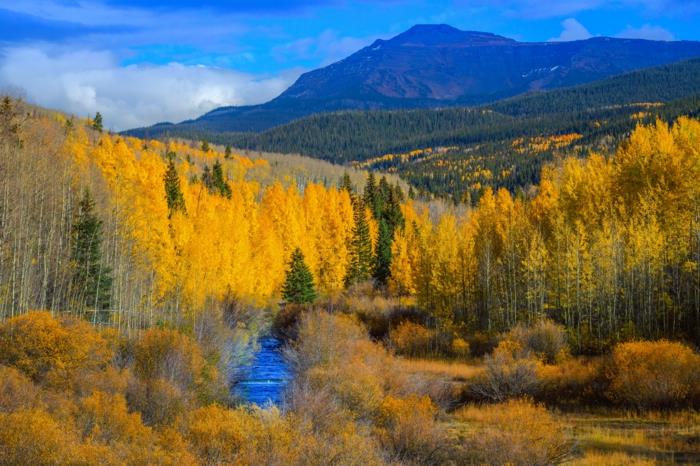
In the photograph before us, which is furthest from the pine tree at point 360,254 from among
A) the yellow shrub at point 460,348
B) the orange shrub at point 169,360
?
the orange shrub at point 169,360

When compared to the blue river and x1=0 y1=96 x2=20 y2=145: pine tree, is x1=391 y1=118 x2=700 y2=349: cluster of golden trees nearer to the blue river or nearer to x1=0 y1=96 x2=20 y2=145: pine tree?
the blue river

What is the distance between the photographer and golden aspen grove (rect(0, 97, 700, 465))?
21.9 metres

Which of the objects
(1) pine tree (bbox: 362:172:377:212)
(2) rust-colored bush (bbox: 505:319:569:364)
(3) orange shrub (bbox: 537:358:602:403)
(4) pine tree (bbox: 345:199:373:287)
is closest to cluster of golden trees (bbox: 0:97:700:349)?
(2) rust-colored bush (bbox: 505:319:569:364)

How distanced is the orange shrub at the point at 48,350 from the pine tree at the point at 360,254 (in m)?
52.9

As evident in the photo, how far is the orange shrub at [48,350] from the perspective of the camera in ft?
92.8

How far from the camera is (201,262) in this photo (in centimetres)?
5822

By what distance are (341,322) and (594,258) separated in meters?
17.9

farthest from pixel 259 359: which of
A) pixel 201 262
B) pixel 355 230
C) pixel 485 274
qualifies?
pixel 355 230

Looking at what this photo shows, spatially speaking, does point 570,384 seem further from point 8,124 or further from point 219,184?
point 219,184

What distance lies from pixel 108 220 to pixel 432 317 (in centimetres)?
2829

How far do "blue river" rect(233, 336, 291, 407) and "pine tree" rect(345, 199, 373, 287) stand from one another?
1140 inches

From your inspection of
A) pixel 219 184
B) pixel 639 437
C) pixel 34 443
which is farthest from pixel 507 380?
pixel 219 184

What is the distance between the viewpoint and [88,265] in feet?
150

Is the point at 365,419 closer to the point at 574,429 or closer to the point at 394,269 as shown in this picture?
the point at 574,429
